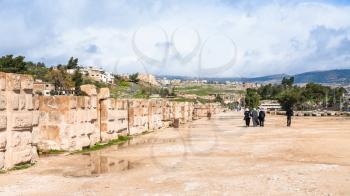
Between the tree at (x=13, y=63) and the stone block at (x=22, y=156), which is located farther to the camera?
the tree at (x=13, y=63)

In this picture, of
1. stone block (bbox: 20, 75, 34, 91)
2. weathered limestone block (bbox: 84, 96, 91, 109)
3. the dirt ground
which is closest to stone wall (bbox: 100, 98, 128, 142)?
weathered limestone block (bbox: 84, 96, 91, 109)

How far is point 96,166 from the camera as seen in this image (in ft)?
40.6

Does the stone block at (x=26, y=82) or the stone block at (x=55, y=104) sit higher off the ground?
the stone block at (x=26, y=82)

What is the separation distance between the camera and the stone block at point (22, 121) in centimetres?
1207

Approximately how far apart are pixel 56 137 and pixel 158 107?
51.6 feet

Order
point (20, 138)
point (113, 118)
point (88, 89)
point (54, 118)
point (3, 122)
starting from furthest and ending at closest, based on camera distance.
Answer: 1. point (113, 118)
2. point (88, 89)
3. point (54, 118)
4. point (20, 138)
5. point (3, 122)

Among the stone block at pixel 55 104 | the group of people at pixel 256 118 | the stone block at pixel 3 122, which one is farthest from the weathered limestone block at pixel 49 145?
the group of people at pixel 256 118

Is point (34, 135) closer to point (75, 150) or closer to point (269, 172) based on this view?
point (75, 150)

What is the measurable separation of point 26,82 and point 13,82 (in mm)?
595

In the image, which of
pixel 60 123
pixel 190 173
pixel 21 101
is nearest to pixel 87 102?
pixel 60 123

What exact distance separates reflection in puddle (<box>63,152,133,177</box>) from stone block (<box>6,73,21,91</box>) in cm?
237

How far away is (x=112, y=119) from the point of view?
20.5 metres

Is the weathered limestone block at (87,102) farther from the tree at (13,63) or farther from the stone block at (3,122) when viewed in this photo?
the tree at (13,63)

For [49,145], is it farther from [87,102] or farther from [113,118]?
[113,118]
